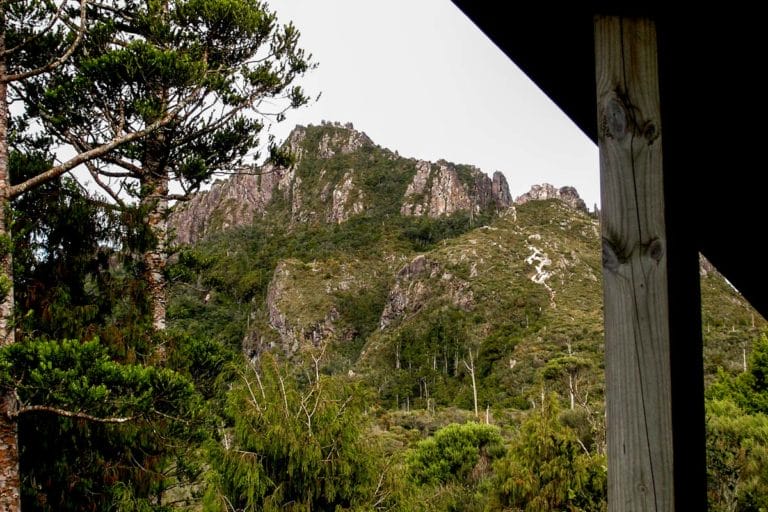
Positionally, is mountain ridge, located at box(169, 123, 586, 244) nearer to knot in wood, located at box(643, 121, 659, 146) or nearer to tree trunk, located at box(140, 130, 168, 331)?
tree trunk, located at box(140, 130, 168, 331)

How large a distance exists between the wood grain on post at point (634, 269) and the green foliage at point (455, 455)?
18.7 meters

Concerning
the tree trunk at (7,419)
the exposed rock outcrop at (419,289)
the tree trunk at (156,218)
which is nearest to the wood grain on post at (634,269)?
the tree trunk at (7,419)

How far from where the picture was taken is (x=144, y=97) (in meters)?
6.64

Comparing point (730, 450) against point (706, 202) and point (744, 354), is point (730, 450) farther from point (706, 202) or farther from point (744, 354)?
point (744, 354)

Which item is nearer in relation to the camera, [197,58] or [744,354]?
[197,58]

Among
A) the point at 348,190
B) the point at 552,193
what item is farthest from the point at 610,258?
the point at 348,190

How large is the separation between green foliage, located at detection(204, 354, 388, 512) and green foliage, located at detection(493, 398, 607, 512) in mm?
4668

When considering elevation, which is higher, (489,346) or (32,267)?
(32,267)

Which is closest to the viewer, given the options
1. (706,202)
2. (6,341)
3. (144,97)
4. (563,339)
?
(706,202)

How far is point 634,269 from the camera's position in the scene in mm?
647

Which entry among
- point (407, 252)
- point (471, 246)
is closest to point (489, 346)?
point (471, 246)

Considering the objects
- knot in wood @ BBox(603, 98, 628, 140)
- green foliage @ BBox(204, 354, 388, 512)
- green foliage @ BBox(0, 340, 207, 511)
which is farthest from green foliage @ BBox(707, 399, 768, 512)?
knot in wood @ BBox(603, 98, 628, 140)

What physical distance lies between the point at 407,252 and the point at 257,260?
2382 centimetres

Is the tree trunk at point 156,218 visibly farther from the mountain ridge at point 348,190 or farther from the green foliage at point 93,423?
the mountain ridge at point 348,190
